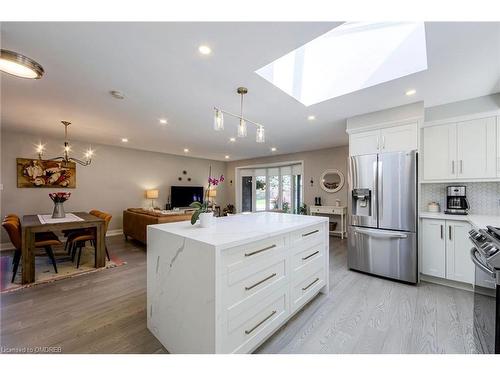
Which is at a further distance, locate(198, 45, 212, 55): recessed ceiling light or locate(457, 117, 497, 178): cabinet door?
locate(457, 117, 497, 178): cabinet door

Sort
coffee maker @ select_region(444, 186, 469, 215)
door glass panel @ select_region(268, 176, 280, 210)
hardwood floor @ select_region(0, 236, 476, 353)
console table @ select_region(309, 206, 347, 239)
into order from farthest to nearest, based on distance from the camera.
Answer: door glass panel @ select_region(268, 176, 280, 210) → console table @ select_region(309, 206, 347, 239) → coffee maker @ select_region(444, 186, 469, 215) → hardwood floor @ select_region(0, 236, 476, 353)

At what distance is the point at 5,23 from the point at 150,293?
88.7 inches

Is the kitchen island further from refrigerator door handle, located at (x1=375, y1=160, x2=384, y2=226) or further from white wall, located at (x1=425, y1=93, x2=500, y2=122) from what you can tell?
white wall, located at (x1=425, y1=93, x2=500, y2=122)

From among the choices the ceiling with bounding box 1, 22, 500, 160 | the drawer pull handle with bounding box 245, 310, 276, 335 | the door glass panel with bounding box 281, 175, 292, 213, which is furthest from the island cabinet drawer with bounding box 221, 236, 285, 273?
the door glass panel with bounding box 281, 175, 292, 213

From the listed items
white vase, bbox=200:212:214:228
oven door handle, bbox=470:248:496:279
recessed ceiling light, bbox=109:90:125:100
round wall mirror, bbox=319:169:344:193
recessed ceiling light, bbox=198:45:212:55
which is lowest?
oven door handle, bbox=470:248:496:279

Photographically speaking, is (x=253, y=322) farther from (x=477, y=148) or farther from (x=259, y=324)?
(x=477, y=148)

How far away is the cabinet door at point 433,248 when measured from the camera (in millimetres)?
2680

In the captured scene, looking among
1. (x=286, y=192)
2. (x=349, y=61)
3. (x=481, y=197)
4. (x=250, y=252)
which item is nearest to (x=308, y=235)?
(x=250, y=252)

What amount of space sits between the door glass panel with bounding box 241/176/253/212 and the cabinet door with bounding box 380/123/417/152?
5892 mm

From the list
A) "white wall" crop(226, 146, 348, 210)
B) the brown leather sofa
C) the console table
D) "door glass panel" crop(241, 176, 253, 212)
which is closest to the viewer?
the brown leather sofa

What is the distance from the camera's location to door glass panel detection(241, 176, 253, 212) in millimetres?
8578

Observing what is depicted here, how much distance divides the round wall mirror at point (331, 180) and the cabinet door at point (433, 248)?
304 cm
